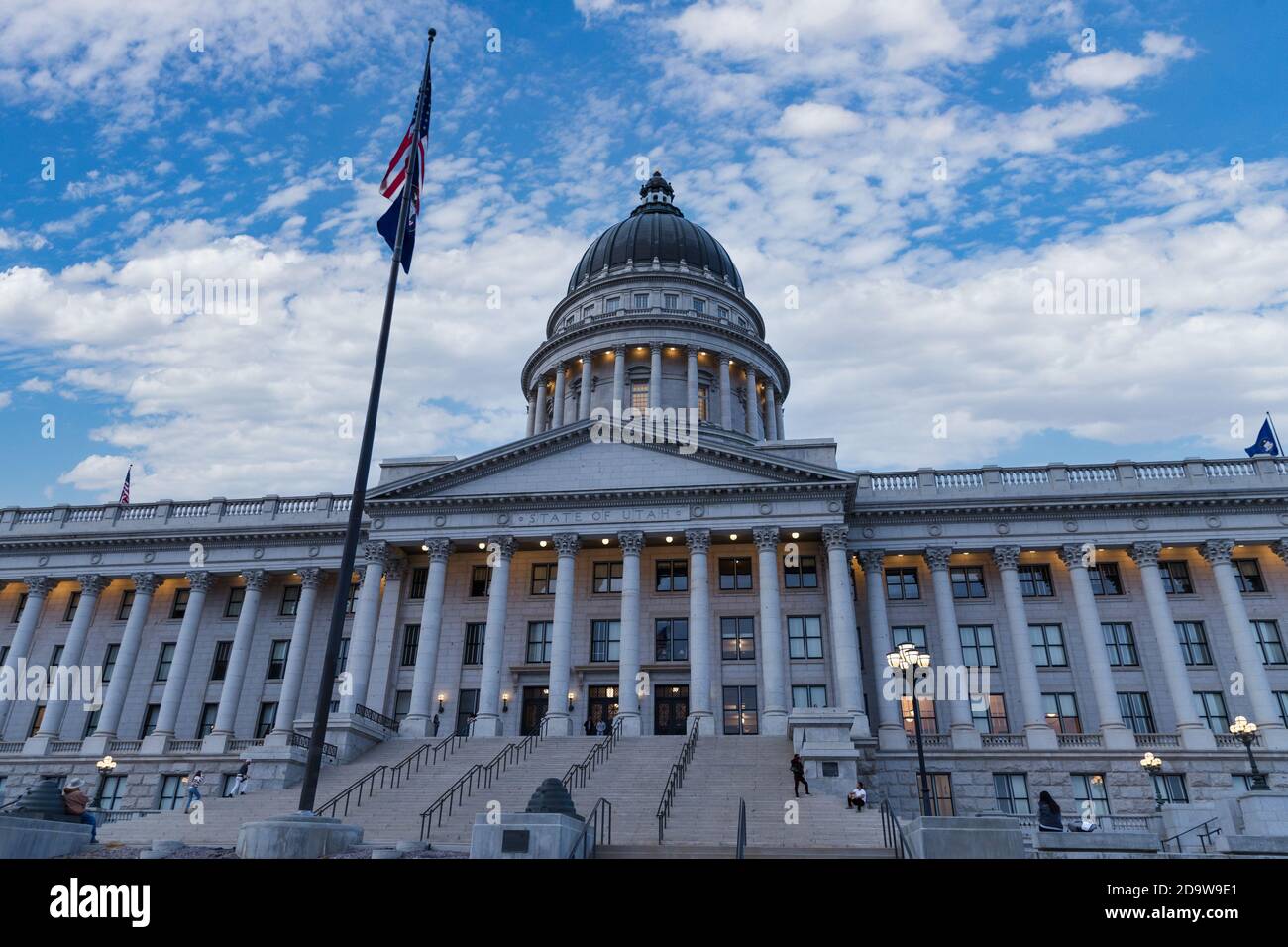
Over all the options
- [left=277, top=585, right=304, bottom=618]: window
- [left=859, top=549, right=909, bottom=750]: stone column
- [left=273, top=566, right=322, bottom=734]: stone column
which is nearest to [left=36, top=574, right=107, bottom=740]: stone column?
[left=277, top=585, right=304, bottom=618]: window

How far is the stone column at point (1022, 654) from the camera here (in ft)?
122

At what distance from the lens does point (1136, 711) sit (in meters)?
39.0

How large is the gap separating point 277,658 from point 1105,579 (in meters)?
43.1

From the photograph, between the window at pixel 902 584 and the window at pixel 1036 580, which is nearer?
the window at pixel 1036 580

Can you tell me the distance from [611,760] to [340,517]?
75.0 ft

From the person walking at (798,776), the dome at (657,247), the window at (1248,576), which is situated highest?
the dome at (657,247)

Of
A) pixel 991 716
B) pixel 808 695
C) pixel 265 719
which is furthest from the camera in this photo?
pixel 265 719

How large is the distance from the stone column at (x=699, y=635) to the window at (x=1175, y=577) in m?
22.1

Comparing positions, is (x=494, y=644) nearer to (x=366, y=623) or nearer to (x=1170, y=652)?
(x=366, y=623)

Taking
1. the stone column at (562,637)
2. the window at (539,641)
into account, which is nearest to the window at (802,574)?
the stone column at (562,637)

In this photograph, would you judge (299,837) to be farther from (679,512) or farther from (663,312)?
(663,312)

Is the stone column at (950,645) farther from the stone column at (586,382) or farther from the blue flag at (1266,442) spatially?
the stone column at (586,382)

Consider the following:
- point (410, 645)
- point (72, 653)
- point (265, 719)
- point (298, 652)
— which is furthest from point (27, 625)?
point (410, 645)
